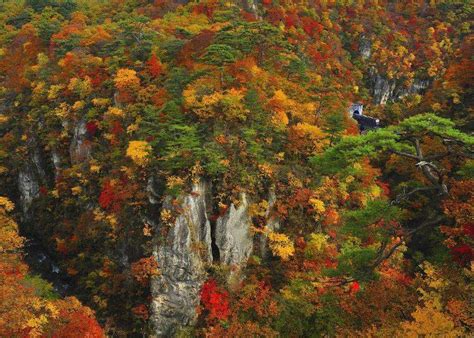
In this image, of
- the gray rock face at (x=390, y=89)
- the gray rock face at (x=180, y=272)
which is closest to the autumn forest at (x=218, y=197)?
the gray rock face at (x=180, y=272)

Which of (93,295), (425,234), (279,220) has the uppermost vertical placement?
(279,220)

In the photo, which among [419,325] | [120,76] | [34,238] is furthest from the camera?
[34,238]

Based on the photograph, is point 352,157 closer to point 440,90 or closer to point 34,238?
point 34,238

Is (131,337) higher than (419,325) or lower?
lower

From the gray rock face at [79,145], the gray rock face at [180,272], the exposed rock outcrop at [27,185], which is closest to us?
the gray rock face at [180,272]

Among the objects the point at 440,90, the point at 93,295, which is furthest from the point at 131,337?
the point at 440,90

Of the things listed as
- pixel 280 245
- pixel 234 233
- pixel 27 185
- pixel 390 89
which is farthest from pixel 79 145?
pixel 390 89

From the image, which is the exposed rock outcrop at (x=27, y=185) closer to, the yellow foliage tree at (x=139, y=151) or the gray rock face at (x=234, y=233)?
the yellow foliage tree at (x=139, y=151)
